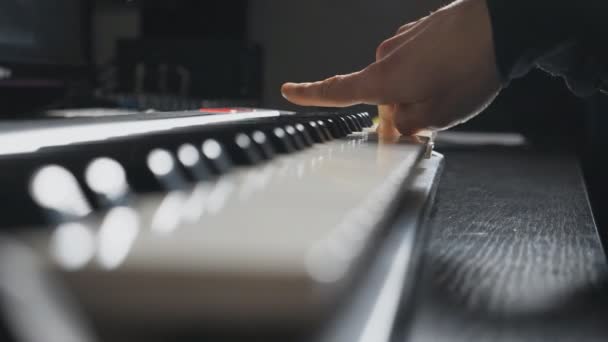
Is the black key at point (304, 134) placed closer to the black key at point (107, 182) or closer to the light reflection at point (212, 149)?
the light reflection at point (212, 149)

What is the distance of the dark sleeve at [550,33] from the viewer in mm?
629

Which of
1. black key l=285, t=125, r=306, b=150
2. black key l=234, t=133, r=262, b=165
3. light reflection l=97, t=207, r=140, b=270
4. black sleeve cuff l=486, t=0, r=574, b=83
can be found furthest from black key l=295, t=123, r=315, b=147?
light reflection l=97, t=207, r=140, b=270

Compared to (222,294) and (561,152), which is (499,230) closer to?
(222,294)

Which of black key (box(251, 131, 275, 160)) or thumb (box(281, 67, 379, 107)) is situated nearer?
black key (box(251, 131, 275, 160))

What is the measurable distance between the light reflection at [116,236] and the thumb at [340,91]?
53cm

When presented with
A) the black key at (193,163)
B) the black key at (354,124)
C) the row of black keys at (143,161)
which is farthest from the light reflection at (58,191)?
the black key at (354,124)

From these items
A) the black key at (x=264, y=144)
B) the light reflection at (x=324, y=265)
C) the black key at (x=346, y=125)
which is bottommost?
the black key at (x=346, y=125)

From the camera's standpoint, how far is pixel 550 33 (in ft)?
2.11

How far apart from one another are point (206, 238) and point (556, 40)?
1.77 ft

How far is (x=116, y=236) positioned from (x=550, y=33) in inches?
21.3

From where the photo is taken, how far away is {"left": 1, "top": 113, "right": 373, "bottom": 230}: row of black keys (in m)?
0.25

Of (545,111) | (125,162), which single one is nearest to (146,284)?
(125,162)

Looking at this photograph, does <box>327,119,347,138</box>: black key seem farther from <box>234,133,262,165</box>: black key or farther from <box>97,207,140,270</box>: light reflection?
<box>97,207,140,270</box>: light reflection

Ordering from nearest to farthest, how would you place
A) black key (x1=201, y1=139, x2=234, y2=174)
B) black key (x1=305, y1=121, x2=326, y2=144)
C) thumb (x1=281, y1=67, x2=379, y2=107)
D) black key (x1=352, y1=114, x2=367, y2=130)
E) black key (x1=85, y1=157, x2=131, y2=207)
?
1. black key (x1=85, y1=157, x2=131, y2=207)
2. black key (x1=201, y1=139, x2=234, y2=174)
3. black key (x1=305, y1=121, x2=326, y2=144)
4. thumb (x1=281, y1=67, x2=379, y2=107)
5. black key (x1=352, y1=114, x2=367, y2=130)
